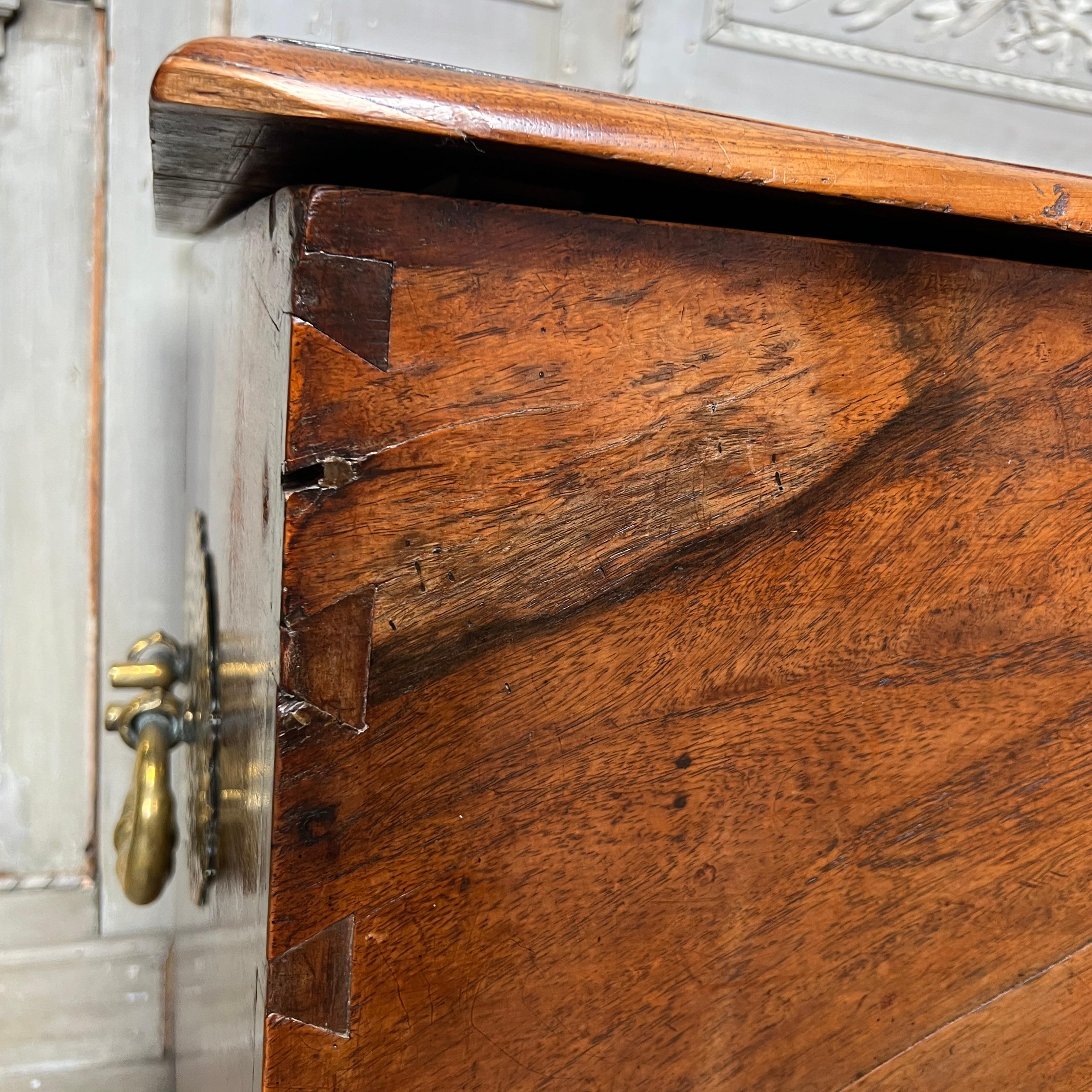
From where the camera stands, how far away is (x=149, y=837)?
0.49m

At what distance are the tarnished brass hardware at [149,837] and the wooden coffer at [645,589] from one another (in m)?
0.21

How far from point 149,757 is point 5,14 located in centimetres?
55

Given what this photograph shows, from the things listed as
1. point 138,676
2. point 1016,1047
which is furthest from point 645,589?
point 138,676

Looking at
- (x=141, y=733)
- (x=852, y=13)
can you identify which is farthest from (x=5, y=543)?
(x=852, y=13)

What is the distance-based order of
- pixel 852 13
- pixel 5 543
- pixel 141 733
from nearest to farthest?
1. pixel 141 733
2. pixel 5 543
3. pixel 852 13

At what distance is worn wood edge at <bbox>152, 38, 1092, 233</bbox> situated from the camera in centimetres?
22

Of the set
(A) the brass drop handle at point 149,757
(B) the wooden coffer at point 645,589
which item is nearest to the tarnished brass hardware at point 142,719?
(A) the brass drop handle at point 149,757

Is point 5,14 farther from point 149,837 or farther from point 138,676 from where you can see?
point 149,837

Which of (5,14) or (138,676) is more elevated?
(5,14)

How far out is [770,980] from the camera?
0.33 metres

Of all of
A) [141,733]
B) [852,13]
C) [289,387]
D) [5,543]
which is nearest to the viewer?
[289,387]

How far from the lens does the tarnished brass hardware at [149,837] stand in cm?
49

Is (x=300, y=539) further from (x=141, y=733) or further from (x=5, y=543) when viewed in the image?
(x=5, y=543)

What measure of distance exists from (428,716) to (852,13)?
83 cm
